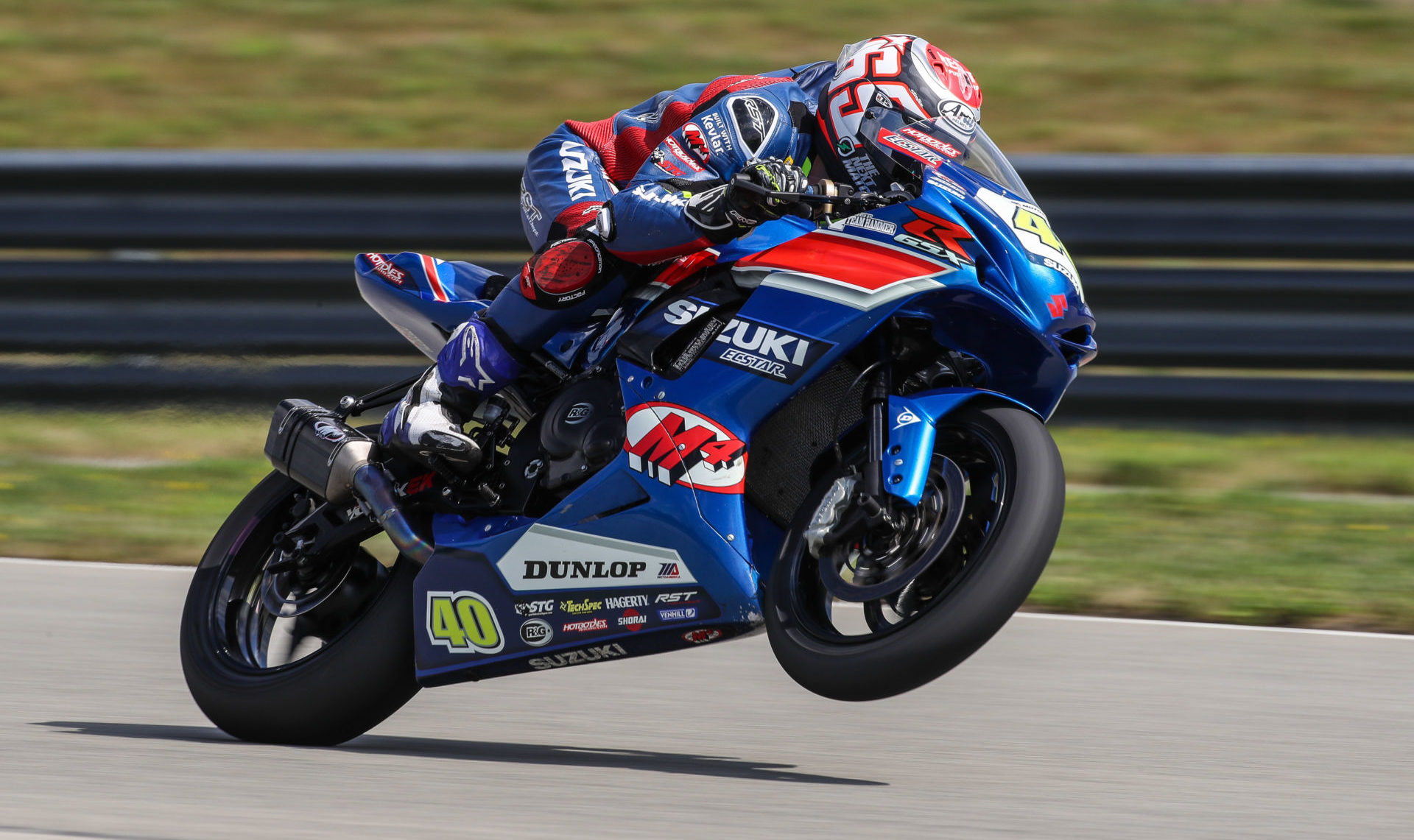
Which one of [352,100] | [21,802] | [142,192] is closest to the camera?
[21,802]

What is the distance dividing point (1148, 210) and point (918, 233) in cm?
405

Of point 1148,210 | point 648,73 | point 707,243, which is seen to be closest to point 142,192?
point 648,73

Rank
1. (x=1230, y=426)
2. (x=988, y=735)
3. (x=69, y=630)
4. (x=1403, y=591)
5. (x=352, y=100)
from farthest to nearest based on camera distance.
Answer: (x=352, y=100), (x=1230, y=426), (x=1403, y=591), (x=69, y=630), (x=988, y=735)

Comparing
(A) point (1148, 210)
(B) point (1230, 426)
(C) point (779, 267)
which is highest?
(C) point (779, 267)

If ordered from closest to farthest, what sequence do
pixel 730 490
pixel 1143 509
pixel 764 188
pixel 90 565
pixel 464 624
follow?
pixel 764 188 → pixel 730 490 → pixel 464 624 → pixel 90 565 → pixel 1143 509

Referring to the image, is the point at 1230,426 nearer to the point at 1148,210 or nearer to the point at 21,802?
the point at 1148,210

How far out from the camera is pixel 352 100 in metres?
10.4

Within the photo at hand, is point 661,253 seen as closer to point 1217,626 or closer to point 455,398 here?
point 455,398

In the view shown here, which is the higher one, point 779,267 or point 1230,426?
point 779,267

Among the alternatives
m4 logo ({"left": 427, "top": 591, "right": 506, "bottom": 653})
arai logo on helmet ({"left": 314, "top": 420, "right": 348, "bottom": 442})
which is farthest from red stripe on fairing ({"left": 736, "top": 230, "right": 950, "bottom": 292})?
arai logo on helmet ({"left": 314, "top": 420, "right": 348, "bottom": 442})

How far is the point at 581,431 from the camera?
3.92 meters

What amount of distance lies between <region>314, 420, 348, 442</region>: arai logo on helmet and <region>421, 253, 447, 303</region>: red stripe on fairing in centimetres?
43

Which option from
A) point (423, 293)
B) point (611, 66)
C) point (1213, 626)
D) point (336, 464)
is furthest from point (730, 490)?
point (611, 66)

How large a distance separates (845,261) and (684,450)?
0.51 m
